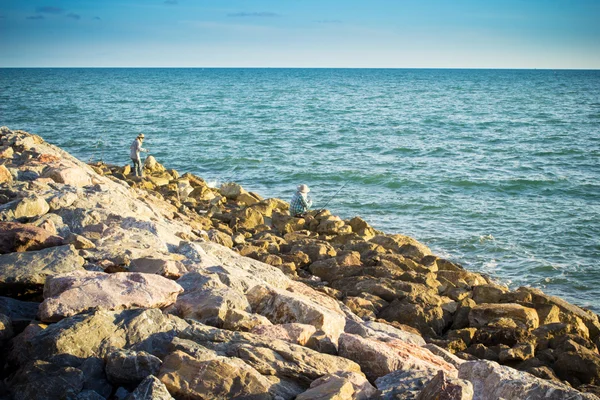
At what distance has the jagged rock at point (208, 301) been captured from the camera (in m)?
5.09

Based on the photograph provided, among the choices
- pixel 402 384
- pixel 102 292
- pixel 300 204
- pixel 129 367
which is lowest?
pixel 300 204

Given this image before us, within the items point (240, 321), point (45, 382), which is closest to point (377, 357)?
point (240, 321)

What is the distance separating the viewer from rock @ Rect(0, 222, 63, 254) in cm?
595

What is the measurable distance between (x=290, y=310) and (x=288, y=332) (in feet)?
2.06

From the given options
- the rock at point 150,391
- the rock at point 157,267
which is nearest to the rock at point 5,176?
the rock at point 157,267

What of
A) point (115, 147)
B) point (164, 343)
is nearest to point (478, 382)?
point (164, 343)

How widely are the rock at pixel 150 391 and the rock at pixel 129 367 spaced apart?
285 mm

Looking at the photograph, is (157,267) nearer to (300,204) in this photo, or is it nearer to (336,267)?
(336,267)

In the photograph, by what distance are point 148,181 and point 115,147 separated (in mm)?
11829

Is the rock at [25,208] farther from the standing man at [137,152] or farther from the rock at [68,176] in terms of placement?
the standing man at [137,152]

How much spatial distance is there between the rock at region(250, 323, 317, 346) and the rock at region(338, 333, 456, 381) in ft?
1.07

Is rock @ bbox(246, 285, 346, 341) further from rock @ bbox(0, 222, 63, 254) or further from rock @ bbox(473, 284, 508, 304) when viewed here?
rock @ bbox(473, 284, 508, 304)

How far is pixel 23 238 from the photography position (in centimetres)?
599

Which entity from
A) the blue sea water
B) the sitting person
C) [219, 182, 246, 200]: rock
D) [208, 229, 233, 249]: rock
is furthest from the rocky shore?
[219, 182, 246, 200]: rock
